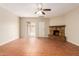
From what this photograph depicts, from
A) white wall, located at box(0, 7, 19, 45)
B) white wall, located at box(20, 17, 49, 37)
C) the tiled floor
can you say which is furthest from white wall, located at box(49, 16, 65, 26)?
white wall, located at box(0, 7, 19, 45)

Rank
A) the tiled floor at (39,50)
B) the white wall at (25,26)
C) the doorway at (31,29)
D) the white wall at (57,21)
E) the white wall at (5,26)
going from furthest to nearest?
the doorway at (31,29) → the white wall at (25,26) → the white wall at (57,21) → the white wall at (5,26) → the tiled floor at (39,50)

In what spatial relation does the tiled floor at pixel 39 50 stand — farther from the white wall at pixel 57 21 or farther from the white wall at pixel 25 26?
the white wall at pixel 25 26

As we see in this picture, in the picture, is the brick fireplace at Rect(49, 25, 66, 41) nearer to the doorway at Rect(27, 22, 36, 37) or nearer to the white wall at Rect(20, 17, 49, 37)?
the white wall at Rect(20, 17, 49, 37)

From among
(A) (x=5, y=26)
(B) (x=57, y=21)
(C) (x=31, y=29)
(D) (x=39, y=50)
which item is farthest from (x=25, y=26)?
(D) (x=39, y=50)

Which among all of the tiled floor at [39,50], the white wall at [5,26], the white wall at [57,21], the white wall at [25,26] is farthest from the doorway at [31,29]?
the tiled floor at [39,50]

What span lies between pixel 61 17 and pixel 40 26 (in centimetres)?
386

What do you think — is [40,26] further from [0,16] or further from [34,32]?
[0,16]

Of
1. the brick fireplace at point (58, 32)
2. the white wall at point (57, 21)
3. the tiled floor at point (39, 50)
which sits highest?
the white wall at point (57, 21)

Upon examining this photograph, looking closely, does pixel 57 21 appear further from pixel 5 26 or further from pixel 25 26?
pixel 5 26

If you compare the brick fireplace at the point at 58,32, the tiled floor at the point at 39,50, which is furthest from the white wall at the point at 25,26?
the tiled floor at the point at 39,50

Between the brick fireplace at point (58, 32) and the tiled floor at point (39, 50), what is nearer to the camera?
the tiled floor at point (39, 50)

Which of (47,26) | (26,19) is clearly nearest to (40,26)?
(47,26)

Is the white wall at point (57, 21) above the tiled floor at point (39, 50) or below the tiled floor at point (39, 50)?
above

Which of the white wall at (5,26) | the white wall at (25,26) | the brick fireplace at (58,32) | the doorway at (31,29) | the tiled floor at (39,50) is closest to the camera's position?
the tiled floor at (39,50)
